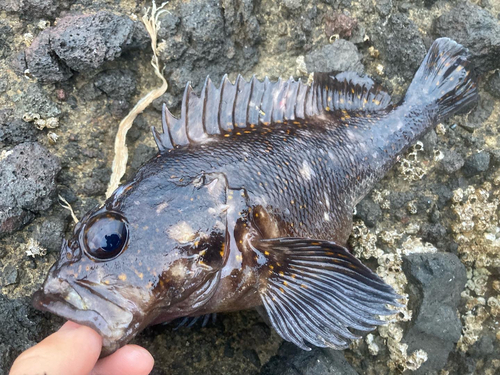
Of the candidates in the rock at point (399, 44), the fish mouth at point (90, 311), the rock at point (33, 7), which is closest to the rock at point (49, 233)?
the fish mouth at point (90, 311)

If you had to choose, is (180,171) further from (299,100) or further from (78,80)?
(78,80)

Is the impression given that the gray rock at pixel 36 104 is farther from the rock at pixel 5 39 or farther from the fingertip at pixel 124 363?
the fingertip at pixel 124 363

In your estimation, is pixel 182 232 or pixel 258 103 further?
pixel 258 103

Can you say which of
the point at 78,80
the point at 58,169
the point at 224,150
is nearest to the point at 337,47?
the point at 224,150

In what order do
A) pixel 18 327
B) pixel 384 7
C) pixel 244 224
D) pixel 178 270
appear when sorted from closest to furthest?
pixel 178 270, pixel 244 224, pixel 18 327, pixel 384 7

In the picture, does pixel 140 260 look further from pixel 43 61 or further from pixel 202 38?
pixel 202 38

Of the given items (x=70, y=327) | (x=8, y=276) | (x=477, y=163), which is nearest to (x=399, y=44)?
(x=477, y=163)

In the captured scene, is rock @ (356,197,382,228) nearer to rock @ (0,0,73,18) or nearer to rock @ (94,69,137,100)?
rock @ (94,69,137,100)

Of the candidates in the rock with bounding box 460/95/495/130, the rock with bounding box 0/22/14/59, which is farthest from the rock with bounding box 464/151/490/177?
the rock with bounding box 0/22/14/59
